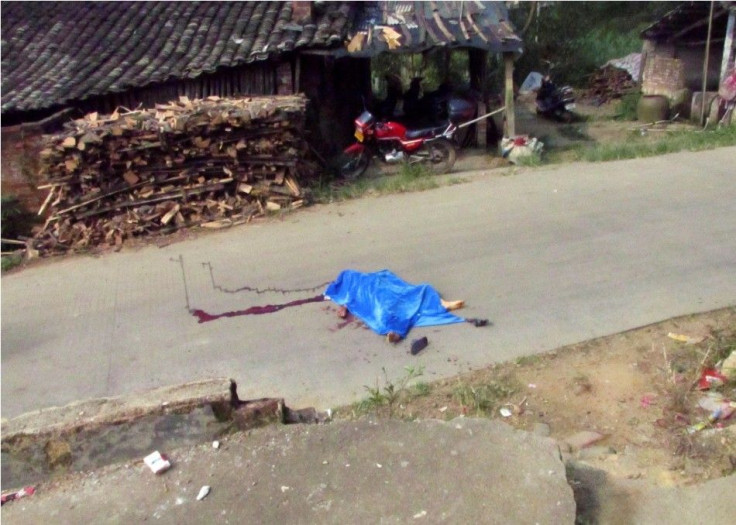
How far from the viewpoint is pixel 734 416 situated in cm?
455

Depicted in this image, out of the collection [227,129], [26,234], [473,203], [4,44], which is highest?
[4,44]

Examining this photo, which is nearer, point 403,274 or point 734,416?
point 734,416

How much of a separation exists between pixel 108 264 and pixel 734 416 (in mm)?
7299

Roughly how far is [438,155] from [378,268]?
15.0 feet

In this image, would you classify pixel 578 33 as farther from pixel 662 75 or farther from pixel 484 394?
pixel 484 394

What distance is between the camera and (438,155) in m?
11.9

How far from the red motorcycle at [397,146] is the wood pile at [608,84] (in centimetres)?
1020

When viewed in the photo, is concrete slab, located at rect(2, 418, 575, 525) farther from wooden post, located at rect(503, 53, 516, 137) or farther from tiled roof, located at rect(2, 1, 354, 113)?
wooden post, located at rect(503, 53, 516, 137)

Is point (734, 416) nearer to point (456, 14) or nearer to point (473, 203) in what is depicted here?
point (473, 203)

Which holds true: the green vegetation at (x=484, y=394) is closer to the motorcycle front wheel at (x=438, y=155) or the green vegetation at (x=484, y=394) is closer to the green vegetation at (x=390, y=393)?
the green vegetation at (x=390, y=393)

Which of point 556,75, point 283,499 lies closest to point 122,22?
point 283,499

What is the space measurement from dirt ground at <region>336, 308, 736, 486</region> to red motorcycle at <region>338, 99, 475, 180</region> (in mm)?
6460

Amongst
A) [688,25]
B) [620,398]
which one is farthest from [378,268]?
[688,25]

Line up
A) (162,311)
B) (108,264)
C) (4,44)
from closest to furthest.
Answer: (162,311) → (108,264) → (4,44)
